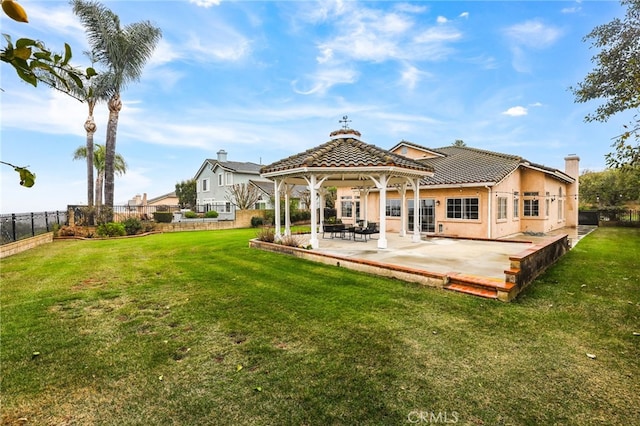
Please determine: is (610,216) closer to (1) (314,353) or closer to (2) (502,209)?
(2) (502,209)

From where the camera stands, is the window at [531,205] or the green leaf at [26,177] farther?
the window at [531,205]

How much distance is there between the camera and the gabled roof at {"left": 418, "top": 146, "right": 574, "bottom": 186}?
15438 mm

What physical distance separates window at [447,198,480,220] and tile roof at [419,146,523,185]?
41.4 inches

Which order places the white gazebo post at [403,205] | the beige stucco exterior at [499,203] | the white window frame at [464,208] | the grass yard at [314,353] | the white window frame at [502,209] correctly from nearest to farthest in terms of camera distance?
the grass yard at [314,353] < the white gazebo post at [403,205] < the beige stucco exterior at [499,203] < the white window frame at [464,208] < the white window frame at [502,209]

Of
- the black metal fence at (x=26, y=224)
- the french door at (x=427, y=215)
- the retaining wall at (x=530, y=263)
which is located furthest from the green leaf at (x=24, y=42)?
the french door at (x=427, y=215)

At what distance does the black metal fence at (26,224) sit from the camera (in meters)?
11.9

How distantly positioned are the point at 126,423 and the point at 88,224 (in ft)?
66.6

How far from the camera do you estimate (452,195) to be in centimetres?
1650

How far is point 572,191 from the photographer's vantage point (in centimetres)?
2347

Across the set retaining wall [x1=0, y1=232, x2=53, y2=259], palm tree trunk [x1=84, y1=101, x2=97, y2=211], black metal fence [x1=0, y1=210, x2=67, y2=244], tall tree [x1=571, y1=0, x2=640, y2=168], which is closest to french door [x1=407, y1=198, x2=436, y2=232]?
tall tree [x1=571, y1=0, x2=640, y2=168]

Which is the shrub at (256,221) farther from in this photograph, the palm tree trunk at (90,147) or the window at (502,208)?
the window at (502,208)

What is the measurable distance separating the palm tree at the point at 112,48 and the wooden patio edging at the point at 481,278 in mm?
17896

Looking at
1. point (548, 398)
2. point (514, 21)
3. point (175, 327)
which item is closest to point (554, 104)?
point (514, 21)

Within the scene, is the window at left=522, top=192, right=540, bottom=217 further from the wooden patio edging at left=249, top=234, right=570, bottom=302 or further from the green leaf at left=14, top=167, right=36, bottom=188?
the green leaf at left=14, top=167, right=36, bottom=188
